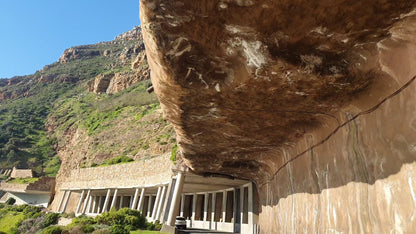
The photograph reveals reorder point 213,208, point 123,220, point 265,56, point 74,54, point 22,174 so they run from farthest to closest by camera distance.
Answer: point 74,54 → point 22,174 → point 213,208 → point 123,220 → point 265,56

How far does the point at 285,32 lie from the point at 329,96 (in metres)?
2.18

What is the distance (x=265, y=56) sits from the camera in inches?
174

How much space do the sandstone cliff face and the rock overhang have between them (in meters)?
0.02

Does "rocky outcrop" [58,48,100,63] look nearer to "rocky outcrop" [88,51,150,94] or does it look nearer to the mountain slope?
the mountain slope

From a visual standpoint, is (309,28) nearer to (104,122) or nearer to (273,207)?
(273,207)

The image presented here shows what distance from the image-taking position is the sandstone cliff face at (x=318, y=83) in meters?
3.64

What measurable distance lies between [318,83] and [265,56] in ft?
4.47

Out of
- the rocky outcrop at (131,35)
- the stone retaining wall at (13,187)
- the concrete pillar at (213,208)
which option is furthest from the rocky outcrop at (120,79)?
the concrete pillar at (213,208)

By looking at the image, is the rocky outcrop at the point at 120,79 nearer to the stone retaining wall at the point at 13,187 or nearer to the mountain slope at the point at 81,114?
the mountain slope at the point at 81,114

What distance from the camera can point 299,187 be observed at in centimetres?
862

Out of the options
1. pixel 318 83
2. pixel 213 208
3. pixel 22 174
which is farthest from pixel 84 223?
pixel 22 174

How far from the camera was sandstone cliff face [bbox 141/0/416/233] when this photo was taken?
3639 mm

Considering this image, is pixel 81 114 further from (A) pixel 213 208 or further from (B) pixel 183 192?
(A) pixel 213 208

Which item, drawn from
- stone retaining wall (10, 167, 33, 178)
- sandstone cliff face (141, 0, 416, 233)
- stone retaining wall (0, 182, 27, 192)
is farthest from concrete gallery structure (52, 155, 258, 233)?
stone retaining wall (10, 167, 33, 178)
